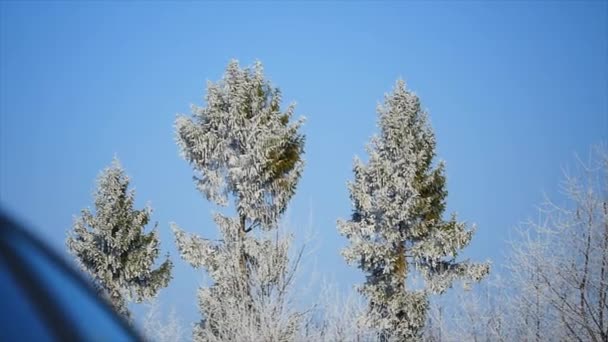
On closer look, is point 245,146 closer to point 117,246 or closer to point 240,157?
point 240,157

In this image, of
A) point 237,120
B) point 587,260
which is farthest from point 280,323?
point 237,120

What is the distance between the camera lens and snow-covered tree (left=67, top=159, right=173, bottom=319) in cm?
3319

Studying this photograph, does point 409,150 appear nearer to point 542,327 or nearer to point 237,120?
point 237,120

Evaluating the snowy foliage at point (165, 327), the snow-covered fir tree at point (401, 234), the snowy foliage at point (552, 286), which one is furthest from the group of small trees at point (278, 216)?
the snowy foliage at point (552, 286)

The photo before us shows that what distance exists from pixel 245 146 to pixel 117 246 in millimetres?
8394

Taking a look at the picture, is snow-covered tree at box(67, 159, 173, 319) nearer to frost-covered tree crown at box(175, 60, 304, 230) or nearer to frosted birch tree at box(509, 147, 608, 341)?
frost-covered tree crown at box(175, 60, 304, 230)

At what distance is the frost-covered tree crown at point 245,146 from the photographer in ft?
97.1

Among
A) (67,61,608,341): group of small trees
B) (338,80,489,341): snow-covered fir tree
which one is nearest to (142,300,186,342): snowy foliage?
(67,61,608,341): group of small trees

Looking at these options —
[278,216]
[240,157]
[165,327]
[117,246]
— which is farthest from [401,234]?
[117,246]

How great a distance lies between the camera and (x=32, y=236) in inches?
→ 37.7

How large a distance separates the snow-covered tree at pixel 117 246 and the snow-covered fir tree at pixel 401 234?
10.2 metres

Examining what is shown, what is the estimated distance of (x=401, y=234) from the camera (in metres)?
29.1

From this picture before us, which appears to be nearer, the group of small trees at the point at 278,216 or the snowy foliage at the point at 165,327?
the snowy foliage at the point at 165,327

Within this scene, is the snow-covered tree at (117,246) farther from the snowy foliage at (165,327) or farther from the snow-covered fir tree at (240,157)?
the snowy foliage at (165,327)
